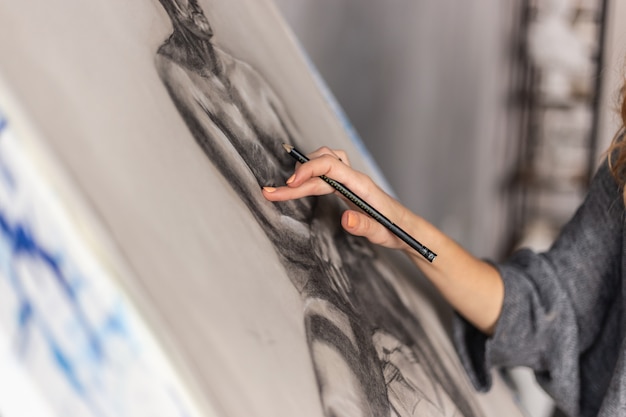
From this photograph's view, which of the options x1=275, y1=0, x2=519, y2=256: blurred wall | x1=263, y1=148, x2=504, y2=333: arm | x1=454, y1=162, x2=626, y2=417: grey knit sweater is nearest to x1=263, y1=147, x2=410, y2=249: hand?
x1=263, y1=148, x2=504, y2=333: arm

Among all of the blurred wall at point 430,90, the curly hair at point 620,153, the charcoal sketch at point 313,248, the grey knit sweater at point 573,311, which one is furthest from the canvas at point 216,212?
the blurred wall at point 430,90

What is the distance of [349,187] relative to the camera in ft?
2.08

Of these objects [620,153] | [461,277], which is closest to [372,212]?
[461,277]

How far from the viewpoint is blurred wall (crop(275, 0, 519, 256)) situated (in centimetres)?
136

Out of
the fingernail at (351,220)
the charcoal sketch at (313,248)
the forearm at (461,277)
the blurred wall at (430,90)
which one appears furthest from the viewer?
the blurred wall at (430,90)

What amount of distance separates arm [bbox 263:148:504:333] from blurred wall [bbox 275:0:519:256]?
510 millimetres

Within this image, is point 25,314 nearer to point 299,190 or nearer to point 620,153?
point 299,190

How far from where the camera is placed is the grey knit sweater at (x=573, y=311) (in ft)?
2.71

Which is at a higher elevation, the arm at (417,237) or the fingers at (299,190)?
the fingers at (299,190)

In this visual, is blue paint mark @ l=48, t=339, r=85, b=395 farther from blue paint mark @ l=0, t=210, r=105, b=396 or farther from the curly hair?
the curly hair

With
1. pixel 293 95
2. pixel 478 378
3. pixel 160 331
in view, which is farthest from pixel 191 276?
pixel 478 378

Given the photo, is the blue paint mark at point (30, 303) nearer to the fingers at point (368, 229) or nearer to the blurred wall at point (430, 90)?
the fingers at point (368, 229)

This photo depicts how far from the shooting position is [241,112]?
0.59 meters

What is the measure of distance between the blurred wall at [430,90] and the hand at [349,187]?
53 centimetres
